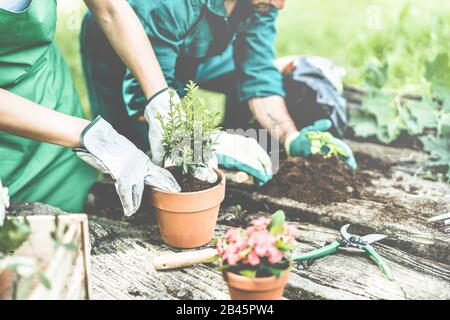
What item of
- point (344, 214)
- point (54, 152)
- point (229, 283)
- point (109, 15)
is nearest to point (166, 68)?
point (109, 15)

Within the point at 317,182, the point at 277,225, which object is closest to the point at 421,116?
the point at 317,182

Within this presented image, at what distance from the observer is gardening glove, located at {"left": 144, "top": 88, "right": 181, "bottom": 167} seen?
2227 mm

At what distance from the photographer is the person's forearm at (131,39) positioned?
2.32 m

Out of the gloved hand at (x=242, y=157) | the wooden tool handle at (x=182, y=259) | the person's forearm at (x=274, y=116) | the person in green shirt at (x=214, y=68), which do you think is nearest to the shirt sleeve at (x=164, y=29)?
the person in green shirt at (x=214, y=68)

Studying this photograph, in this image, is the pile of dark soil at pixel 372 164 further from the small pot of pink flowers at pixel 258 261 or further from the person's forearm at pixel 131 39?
the small pot of pink flowers at pixel 258 261

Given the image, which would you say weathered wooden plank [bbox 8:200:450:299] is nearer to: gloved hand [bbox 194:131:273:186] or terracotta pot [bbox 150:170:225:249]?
terracotta pot [bbox 150:170:225:249]

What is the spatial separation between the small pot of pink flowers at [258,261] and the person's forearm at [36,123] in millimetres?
751

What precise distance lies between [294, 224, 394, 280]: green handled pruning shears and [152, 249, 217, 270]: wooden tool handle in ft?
1.04

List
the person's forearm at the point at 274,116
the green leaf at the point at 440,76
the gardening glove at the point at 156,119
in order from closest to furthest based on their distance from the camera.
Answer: the gardening glove at the point at 156,119, the person's forearm at the point at 274,116, the green leaf at the point at 440,76

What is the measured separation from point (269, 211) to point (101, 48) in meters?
1.21

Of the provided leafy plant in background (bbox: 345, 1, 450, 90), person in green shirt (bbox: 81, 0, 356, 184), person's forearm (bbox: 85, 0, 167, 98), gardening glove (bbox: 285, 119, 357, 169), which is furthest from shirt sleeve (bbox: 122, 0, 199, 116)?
leafy plant in background (bbox: 345, 1, 450, 90)

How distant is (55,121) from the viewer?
206 centimetres

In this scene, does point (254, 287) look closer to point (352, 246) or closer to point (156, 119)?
point (352, 246)

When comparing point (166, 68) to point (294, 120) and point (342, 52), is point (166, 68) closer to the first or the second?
point (294, 120)
